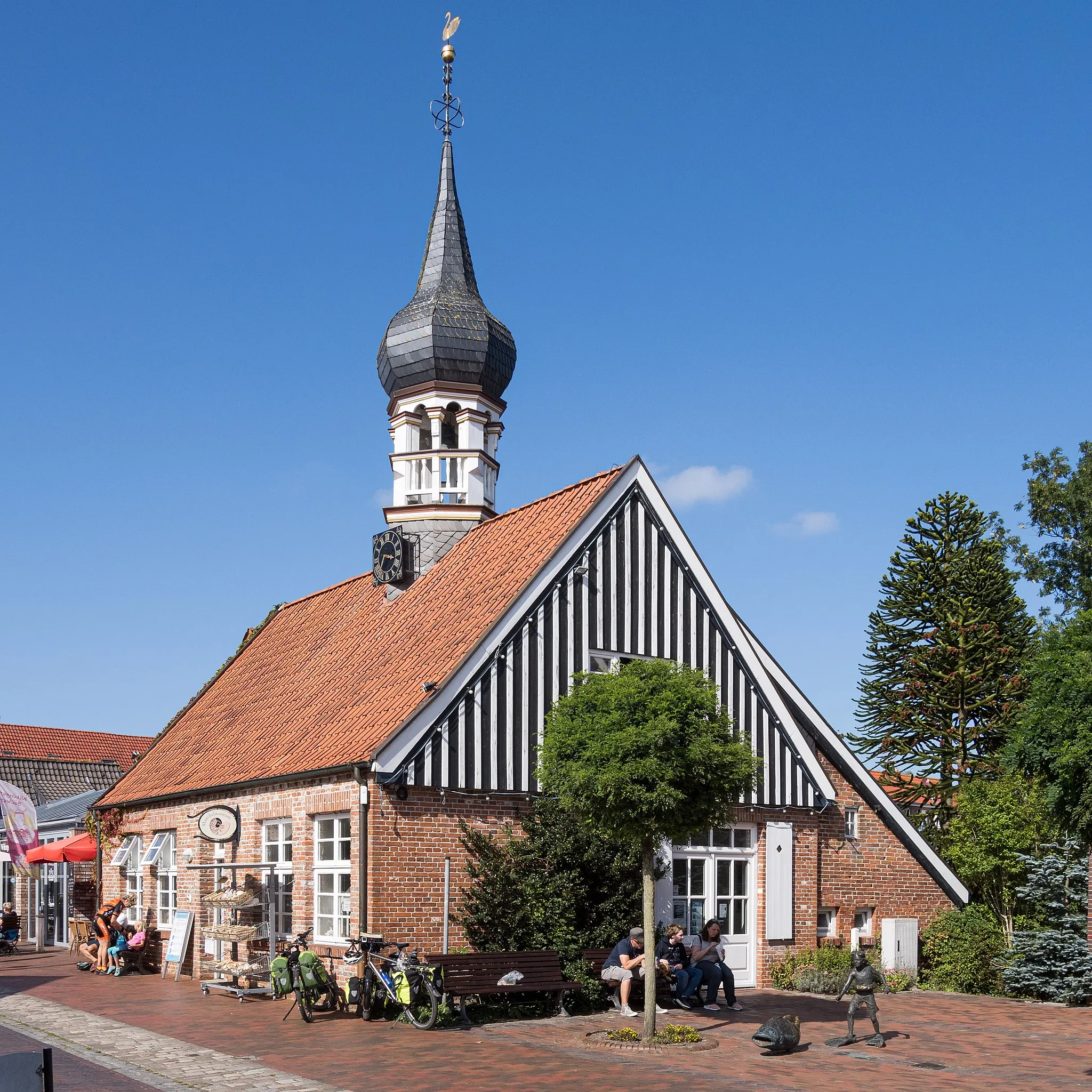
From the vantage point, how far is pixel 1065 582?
4106 centimetres

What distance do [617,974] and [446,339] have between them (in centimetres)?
1386

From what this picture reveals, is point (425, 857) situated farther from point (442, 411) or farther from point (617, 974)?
point (442, 411)

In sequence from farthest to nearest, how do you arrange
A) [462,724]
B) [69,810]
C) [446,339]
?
1. [69,810]
2. [446,339]
3. [462,724]

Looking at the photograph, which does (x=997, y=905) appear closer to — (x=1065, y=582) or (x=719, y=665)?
(x=719, y=665)

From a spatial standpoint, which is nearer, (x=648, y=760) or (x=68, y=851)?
(x=648, y=760)

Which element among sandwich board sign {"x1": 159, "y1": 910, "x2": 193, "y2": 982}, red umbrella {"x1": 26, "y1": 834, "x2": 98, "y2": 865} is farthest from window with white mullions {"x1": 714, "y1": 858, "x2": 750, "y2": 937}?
red umbrella {"x1": 26, "y1": 834, "x2": 98, "y2": 865}

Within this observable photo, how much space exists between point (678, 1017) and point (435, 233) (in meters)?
17.8

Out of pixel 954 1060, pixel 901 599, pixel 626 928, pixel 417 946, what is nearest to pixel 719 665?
pixel 626 928

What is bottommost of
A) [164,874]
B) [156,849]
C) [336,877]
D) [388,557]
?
[164,874]

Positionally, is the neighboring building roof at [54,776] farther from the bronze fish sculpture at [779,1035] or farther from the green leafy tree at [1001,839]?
the bronze fish sculpture at [779,1035]

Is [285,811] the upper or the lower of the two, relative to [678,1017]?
upper

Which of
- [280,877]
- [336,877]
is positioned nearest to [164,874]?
[280,877]

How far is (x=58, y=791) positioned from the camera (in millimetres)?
51438

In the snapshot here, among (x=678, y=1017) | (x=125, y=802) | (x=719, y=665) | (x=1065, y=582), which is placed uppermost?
(x=1065, y=582)
